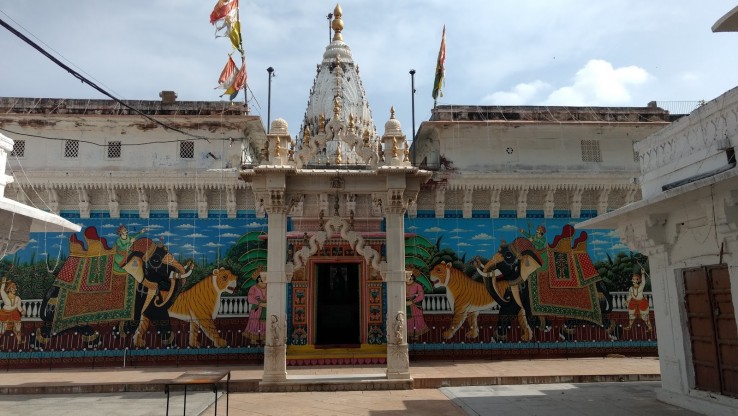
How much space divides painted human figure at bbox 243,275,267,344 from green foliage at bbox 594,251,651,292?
31.8 feet

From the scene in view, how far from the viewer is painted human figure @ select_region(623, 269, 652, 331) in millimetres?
14594

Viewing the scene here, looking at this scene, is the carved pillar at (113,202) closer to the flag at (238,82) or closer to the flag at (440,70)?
the flag at (238,82)

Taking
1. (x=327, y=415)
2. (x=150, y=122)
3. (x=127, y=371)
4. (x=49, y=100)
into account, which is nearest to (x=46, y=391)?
(x=127, y=371)

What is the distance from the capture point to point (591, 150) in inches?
614

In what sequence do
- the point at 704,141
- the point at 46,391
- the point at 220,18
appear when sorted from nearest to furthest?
the point at 704,141 < the point at 46,391 < the point at 220,18

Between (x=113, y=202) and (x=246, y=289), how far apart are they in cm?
450

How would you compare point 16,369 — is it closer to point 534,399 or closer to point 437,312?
point 437,312

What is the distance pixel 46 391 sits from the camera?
33.4 feet

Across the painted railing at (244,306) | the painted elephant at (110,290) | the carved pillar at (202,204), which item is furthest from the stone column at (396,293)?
the painted elephant at (110,290)

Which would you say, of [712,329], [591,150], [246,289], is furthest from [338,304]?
[712,329]

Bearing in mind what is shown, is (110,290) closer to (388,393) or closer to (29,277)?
(29,277)

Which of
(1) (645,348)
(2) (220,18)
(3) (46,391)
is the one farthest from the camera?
(1) (645,348)

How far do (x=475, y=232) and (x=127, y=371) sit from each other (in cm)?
993

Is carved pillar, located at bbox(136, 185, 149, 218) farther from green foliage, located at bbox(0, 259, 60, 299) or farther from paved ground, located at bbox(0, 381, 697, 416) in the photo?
paved ground, located at bbox(0, 381, 697, 416)
